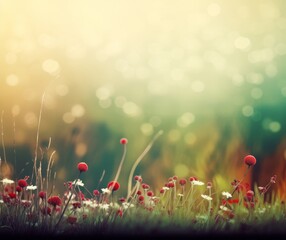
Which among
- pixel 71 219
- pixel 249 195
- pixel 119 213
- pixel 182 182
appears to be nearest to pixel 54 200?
pixel 71 219

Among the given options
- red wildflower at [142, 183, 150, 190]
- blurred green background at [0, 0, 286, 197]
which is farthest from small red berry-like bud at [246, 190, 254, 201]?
red wildflower at [142, 183, 150, 190]

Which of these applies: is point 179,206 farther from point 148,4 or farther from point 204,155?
point 148,4

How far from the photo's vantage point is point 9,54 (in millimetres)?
2697

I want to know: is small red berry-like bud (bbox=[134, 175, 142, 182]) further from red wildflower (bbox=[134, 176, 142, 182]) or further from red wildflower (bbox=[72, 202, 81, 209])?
red wildflower (bbox=[72, 202, 81, 209])

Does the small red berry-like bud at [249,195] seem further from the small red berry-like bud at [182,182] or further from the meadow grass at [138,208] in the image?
the small red berry-like bud at [182,182]

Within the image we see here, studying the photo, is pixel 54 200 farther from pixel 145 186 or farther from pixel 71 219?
pixel 145 186

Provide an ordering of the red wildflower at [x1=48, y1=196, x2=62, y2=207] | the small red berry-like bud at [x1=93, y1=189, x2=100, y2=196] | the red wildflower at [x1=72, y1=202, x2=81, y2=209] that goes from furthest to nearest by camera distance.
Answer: the small red berry-like bud at [x1=93, y1=189, x2=100, y2=196] < the red wildflower at [x1=72, y1=202, x2=81, y2=209] < the red wildflower at [x1=48, y1=196, x2=62, y2=207]

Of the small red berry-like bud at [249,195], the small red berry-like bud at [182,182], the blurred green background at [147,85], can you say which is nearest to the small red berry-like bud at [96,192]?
the blurred green background at [147,85]

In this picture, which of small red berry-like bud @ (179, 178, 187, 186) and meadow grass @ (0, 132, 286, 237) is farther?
small red berry-like bud @ (179, 178, 187, 186)

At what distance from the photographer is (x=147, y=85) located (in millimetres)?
2832

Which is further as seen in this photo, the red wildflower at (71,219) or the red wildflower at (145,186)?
the red wildflower at (145,186)

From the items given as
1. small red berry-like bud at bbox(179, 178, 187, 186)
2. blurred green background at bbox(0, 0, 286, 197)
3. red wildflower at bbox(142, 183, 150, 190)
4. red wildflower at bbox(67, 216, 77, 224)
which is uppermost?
blurred green background at bbox(0, 0, 286, 197)

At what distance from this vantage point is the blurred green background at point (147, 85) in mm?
2703

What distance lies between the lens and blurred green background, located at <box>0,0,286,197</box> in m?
2.70
